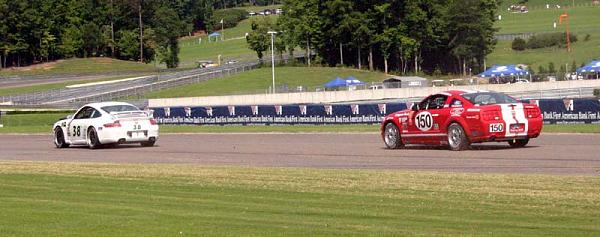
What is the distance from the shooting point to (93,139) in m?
30.3

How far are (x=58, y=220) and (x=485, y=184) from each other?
19.8 ft

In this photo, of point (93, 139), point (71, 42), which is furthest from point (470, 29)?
point (93, 139)

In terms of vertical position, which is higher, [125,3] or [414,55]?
[125,3]

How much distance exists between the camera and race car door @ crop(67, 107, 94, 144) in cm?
3069

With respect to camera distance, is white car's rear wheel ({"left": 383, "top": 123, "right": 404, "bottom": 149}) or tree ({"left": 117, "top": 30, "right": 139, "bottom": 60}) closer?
white car's rear wheel ({"left": 383, "top": 123, "right": 404, "bottom": 149})

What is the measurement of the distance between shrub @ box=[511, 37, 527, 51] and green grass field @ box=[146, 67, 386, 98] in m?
23.8

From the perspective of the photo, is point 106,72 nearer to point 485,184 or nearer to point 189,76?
point 189,76

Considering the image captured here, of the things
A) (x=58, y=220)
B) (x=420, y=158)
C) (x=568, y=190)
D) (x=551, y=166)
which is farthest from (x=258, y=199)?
(x=420, y=158)

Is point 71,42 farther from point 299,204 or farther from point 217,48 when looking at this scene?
point 299,204

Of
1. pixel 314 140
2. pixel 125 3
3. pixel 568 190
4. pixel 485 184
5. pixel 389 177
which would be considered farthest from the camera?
pixel 125 3

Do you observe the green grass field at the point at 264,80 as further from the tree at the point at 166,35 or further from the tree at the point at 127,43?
the tree at the point at 127,43

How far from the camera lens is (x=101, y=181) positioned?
17.4 meters

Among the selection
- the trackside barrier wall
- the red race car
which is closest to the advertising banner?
the trackside barrier wall

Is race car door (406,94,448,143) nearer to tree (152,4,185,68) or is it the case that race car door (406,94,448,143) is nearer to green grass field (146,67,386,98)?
green grass field (146,67,386,98)
